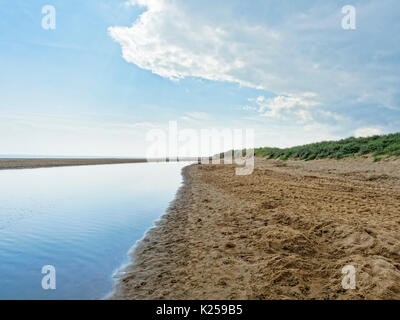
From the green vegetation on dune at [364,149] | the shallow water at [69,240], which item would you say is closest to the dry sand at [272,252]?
the shallow water at [69,240]

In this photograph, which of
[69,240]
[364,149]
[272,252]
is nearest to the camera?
[272,252]

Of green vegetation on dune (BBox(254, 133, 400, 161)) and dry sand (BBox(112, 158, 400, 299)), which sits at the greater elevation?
green vegetation on dune (BBox(254, 133, 400, 161))

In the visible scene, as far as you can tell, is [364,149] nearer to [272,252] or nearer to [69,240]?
[272,252]

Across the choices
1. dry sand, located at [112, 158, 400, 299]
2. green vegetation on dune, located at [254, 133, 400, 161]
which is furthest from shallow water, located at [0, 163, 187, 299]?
green vegetation on dune, located at [254, 133, 400, 161]

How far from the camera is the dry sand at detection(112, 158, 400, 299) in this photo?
4.41 m

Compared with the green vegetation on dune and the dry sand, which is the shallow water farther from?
the green vegetation on dune

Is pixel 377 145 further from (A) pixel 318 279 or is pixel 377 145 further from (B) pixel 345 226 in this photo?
(A) pixel 318 279

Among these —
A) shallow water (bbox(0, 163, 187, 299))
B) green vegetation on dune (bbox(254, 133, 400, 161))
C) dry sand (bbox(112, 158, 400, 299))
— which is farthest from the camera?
green vegetation on dune (bbox(254, 133, 400, 161))

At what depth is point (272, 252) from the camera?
242 inches

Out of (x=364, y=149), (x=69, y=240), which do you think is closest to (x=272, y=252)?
(x=69, y=240)

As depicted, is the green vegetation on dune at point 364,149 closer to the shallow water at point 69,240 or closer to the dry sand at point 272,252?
the dry sand at point 272,252

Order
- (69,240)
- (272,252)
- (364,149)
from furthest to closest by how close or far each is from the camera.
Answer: (364,149)
(69,240)
(272,252)

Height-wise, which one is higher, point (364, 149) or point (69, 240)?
point (364, 149)

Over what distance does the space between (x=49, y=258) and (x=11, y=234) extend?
328 centimetres
